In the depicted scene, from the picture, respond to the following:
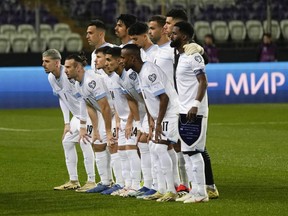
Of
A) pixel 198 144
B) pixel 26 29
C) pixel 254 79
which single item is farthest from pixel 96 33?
pixel 26 29

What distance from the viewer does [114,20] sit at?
107ft

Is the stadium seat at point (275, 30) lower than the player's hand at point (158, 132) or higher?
higher

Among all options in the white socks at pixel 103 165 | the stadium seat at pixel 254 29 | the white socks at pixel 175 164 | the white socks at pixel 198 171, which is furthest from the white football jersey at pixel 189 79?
the stadium seat at pixel 254 29

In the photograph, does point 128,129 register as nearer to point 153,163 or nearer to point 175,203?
point 153,163

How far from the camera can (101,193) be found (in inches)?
520

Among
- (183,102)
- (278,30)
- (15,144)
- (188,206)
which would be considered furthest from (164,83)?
(278,30)

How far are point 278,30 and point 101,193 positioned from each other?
20806mm

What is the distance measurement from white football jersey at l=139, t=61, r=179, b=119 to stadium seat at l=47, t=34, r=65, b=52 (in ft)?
63.5

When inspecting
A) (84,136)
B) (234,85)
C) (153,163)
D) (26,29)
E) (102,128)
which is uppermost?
(26,29)

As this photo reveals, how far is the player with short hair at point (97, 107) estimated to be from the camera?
13.1 m

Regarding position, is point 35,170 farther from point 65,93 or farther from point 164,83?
point 164,83

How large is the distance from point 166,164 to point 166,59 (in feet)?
4.84

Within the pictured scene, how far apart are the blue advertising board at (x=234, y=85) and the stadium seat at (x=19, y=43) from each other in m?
2.74

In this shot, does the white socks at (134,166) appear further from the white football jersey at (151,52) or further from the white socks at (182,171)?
the white football jersey at (151,52)
